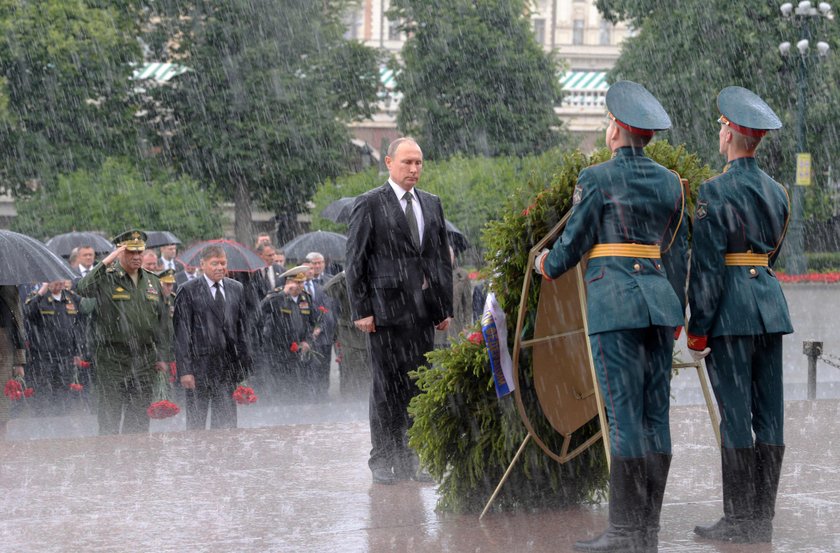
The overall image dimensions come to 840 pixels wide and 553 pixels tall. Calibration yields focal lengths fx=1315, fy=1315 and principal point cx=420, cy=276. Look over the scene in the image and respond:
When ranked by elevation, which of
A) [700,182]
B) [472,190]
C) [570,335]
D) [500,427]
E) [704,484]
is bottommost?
[472,190]

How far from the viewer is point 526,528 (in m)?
6.16

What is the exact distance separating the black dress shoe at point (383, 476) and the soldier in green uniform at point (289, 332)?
7.24 meters

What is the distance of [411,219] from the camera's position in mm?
7426

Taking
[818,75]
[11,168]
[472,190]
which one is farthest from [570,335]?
[11,168]

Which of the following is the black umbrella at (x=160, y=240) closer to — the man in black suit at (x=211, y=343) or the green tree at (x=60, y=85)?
the man in black suit at (x=211, y=343)

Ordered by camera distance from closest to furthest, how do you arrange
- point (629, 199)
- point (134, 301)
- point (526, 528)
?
point (629, 199)
point (526, 528)
point (134, 301)

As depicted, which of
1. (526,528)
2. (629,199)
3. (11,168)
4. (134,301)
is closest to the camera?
(629,199)

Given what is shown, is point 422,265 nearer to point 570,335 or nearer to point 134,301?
point 570,335

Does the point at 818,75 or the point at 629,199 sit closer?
the point at 629,199

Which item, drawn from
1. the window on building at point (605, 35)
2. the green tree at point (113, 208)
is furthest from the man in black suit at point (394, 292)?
the window on building at point (605, 35)

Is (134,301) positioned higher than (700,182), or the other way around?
(700,182)

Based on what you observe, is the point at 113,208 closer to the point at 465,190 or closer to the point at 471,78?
the point at 465,190

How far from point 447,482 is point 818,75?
34.6 meters

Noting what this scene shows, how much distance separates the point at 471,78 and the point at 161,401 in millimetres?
43463
